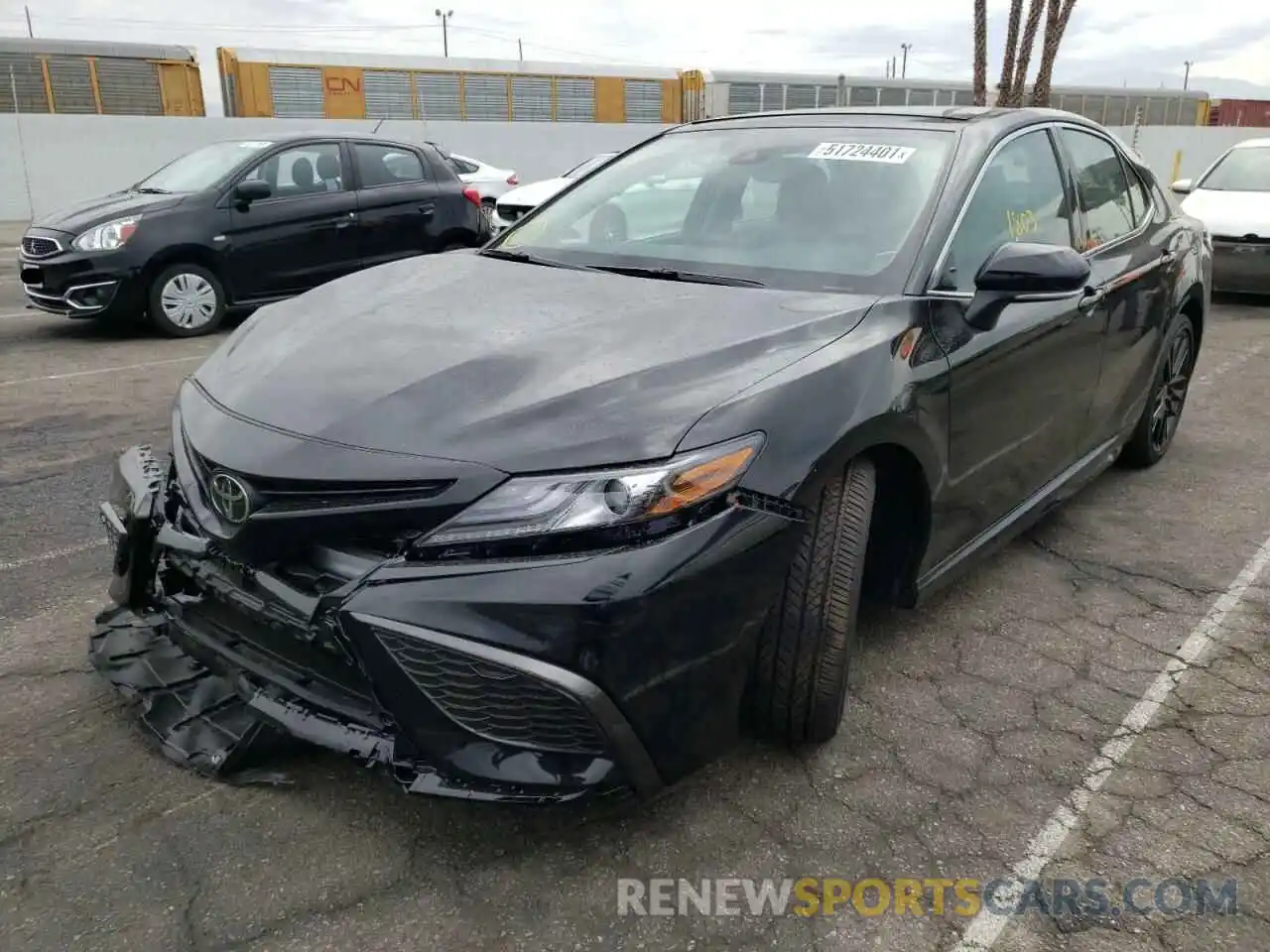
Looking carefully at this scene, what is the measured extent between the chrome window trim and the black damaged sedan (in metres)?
0.01

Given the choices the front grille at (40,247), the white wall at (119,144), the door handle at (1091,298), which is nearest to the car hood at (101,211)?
the front grille at (40,247)

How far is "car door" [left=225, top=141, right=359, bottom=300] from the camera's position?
8.05 m

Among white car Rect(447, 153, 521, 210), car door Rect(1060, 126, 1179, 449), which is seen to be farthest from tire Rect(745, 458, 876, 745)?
white car Rect(447, 153, 521, 210)

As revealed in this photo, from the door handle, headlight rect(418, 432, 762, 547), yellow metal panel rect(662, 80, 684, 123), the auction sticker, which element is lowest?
headlight rect(418, 432, 762, 547)

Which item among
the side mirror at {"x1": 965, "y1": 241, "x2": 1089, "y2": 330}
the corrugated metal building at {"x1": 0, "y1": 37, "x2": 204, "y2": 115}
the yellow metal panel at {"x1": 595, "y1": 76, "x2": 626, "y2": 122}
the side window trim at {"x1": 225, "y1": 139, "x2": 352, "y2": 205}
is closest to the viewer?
the side mirror at {"x1": 965, "y1": 241, "x2": 1089, "y2": 330}

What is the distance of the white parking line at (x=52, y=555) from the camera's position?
3.57 m

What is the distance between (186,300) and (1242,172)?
10169 mm

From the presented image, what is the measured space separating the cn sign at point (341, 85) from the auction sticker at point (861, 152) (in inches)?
867

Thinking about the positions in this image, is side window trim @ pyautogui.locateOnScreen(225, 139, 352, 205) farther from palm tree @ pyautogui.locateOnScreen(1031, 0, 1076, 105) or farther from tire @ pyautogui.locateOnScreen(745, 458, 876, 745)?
palm tree @ pyautogui.locateOnScreen(1031, 0, 1076, 105)

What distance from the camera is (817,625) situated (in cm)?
227

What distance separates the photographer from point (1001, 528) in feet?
10.4

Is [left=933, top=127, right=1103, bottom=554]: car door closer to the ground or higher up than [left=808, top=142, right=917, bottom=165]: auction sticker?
closer to the ground

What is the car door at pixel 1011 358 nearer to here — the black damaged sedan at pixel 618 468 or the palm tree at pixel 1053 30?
the black damaged sedan at pixel 618 468

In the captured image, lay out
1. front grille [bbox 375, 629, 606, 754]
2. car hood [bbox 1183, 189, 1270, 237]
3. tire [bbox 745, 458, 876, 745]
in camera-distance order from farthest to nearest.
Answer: car hood [bbox 1183, 189, 1270, 237], tire [bbox 745, 458, 876, 745], front grille [bbox 375, 629, 606, 754]
